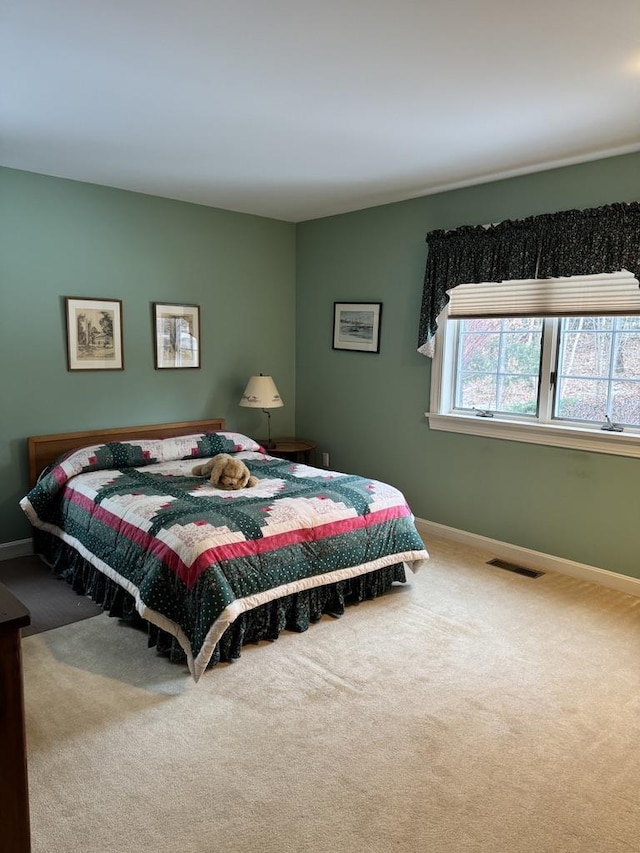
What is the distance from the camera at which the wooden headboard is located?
3982 millimetres

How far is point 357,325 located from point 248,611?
2786 mm

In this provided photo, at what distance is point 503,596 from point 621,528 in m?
0.81

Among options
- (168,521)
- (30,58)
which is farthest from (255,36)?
(168,521)

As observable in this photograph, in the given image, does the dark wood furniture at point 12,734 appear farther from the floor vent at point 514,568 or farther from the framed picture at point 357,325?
the framed picture at point 357,325

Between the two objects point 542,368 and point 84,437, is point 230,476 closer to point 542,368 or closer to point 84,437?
point 84,437

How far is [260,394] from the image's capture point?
15.9 feet

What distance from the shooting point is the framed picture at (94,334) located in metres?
4.13

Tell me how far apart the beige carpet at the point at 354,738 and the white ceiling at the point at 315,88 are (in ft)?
8.27

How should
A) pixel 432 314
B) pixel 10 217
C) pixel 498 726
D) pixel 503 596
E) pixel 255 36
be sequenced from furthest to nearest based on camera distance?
pixel 432 314 → pixel 10 217 → pixel 503 596 → pixel 498 726 → pixel 255 36

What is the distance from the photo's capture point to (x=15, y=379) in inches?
154

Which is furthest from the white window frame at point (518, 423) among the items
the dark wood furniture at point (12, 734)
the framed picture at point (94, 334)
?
the dark wood furniture at point (12, 734)

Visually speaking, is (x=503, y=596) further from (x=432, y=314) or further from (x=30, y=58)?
(x=30, y=58)

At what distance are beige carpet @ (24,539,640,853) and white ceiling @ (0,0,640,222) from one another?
2.52 metres

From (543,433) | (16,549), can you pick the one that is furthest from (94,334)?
(543,433)
